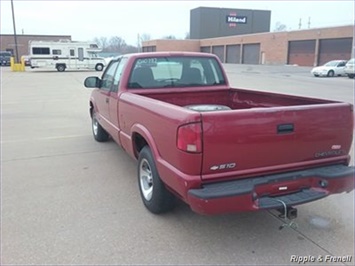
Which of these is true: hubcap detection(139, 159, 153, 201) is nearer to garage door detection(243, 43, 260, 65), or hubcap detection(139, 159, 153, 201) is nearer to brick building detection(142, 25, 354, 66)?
brick building detection(142, 25, 354, 66)

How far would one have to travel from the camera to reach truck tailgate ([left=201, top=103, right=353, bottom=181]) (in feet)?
9.87

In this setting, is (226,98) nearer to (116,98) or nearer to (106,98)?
(116,98)

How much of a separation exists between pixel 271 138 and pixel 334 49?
45050 millimetres

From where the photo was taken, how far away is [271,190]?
3207mm

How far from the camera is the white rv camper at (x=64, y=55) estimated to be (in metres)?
35.4

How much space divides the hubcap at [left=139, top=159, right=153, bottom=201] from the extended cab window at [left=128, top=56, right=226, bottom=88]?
4.37 ft

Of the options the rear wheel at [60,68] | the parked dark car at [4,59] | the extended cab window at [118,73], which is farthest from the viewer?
the parked dark car at [4,59]

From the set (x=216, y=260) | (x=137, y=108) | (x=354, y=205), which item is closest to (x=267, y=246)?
(x=216, y=260)

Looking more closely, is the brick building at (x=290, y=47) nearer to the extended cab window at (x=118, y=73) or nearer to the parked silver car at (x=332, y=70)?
the parked silver car at (x=332, y=70)

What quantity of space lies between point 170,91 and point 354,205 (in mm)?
2790

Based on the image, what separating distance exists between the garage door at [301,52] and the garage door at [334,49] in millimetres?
1438

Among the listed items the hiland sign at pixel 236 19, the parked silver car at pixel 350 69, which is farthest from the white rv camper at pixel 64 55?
the hiland sign at pixel 236 19

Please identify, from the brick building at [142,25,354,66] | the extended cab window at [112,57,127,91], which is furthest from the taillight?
the brick building at [142,25,354,66]

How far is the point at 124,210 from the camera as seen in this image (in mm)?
4156
